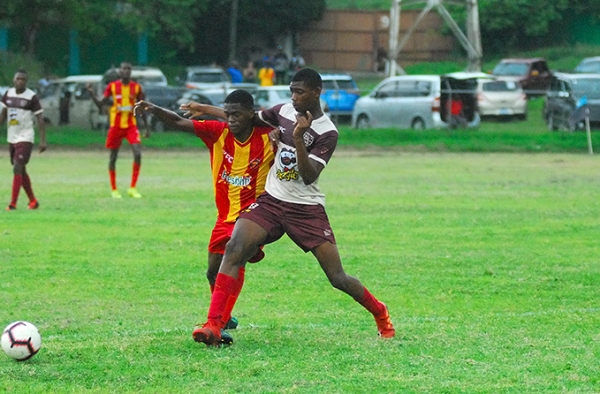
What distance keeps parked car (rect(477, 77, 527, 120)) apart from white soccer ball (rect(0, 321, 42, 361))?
90.4 feet

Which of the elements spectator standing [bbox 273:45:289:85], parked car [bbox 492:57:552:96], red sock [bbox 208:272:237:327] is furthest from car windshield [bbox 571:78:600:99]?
red sock [bbox 208:272:237:327]

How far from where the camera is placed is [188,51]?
2210 inches

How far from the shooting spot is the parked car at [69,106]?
113 ft

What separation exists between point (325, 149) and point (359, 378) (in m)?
1.67

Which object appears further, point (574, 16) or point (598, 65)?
point (574, 16)

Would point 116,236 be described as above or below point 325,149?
below

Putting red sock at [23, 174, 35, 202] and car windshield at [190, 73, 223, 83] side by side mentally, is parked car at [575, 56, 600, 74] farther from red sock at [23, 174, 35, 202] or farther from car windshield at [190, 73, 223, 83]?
red sock at [23, 174, 35, 202]

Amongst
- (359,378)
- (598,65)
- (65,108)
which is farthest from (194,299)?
(598,65)

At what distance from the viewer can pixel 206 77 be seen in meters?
44.2

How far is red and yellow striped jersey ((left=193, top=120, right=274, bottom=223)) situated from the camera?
7965mm

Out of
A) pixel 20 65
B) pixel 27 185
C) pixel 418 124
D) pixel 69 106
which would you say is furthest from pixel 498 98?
pixel 27 185

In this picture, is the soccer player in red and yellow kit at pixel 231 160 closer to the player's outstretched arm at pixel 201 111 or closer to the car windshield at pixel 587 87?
the player's outstretched arm at pixel 201 111

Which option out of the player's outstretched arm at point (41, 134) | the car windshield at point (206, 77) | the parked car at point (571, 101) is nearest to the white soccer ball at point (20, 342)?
the player's outstretched arm at point (41, 134)

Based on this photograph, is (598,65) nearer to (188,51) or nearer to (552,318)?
(188,51)
